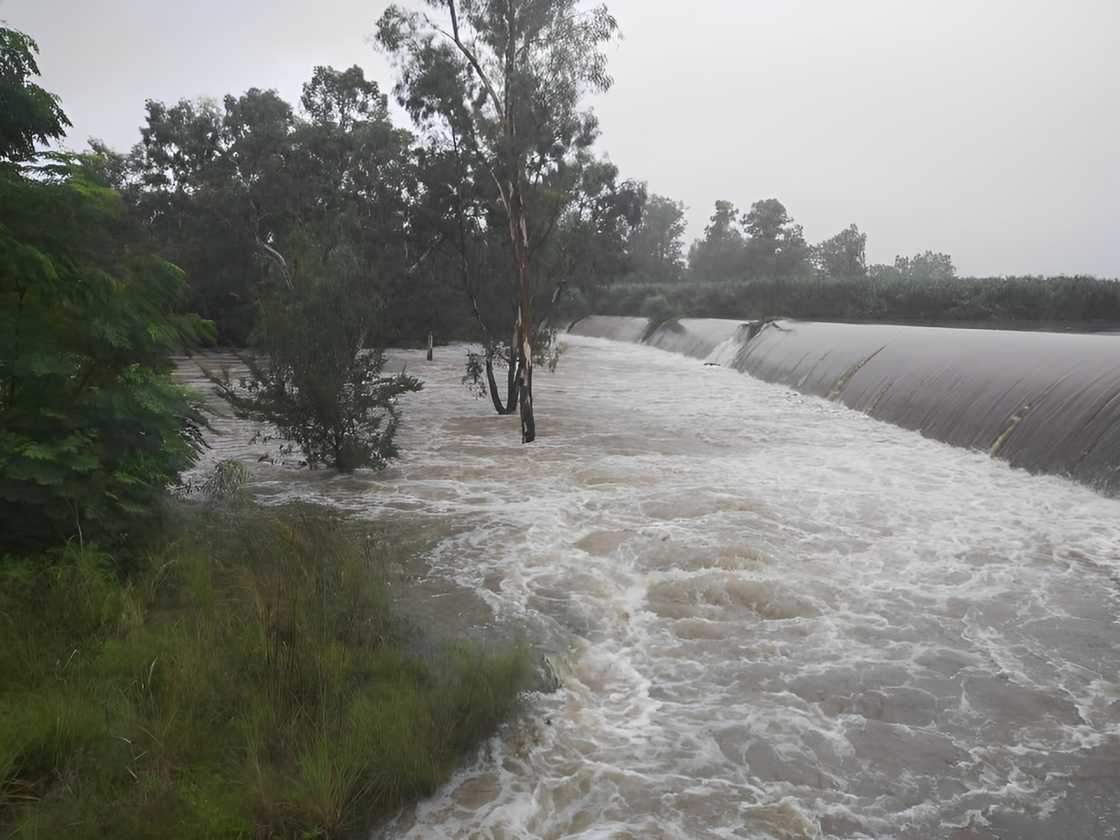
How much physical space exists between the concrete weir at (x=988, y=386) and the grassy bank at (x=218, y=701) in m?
9.09

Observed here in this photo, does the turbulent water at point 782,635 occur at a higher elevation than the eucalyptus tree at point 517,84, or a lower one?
lower

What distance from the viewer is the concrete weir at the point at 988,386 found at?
33.8 ft

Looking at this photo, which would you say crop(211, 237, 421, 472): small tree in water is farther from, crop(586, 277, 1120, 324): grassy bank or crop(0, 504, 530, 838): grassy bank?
crop(586, 277, 1120, 324): grassy bank

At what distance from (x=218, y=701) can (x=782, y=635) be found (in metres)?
3.86

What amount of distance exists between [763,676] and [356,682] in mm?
2637

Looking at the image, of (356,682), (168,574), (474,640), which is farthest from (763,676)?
(168,574)

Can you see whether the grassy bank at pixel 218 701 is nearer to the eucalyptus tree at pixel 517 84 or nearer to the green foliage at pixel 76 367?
the green foliage at pixel 76 367

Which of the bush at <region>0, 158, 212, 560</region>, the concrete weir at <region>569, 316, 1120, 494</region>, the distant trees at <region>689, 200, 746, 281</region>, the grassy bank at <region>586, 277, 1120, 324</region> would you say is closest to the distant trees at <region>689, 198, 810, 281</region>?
the distant trees at <region>689, 200, 746, 281</region>

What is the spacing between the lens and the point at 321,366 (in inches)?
397

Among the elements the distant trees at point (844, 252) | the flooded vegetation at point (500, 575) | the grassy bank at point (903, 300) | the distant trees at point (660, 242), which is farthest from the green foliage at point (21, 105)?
the distant trees at point (844, 252)

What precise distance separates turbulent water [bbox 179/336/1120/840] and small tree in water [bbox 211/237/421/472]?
659mm

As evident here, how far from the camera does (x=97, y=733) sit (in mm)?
3463

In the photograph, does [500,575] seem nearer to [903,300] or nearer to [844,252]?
[903,300]

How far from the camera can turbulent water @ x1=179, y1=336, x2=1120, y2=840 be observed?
3752 mm
